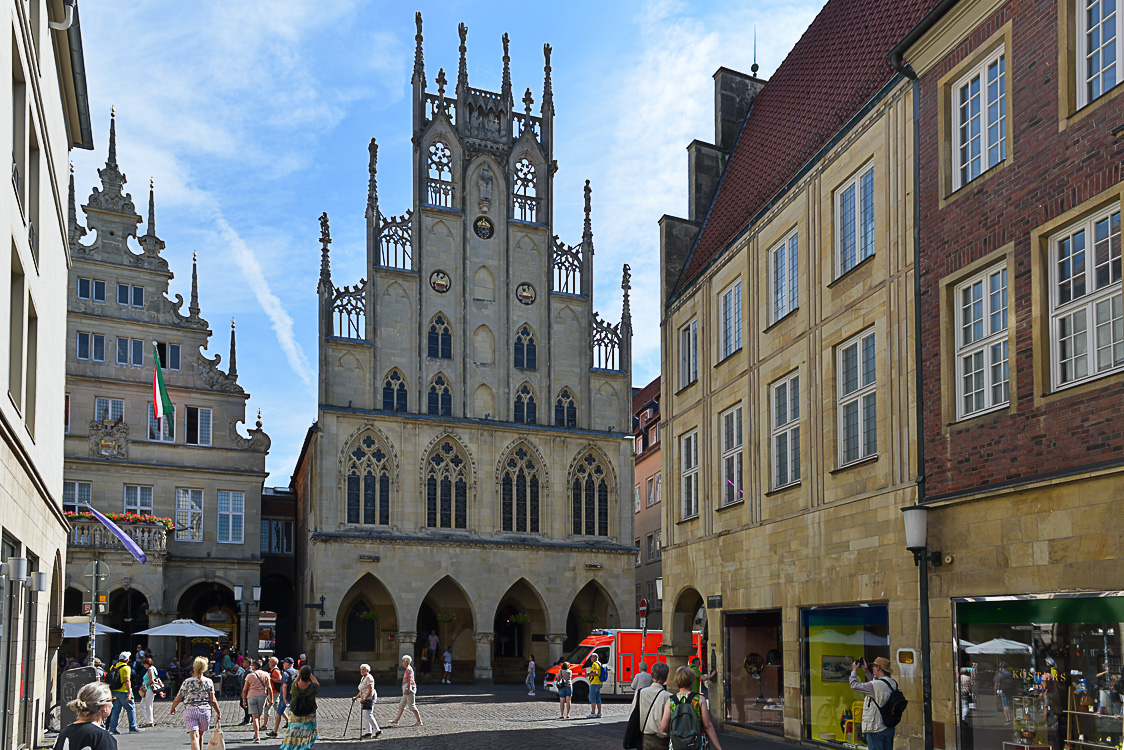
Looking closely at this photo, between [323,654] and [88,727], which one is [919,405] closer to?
[88,727]

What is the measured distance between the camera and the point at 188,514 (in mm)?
42938

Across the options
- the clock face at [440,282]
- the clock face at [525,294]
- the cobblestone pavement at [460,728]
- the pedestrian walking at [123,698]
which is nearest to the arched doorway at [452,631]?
the cobblestone pavement at [460,728]

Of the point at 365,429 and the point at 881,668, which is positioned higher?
the point at 365,429

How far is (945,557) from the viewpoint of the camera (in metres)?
13.6

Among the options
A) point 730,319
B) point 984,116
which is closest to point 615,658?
point 730,319

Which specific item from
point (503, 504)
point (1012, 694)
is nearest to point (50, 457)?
point (1012, 694)

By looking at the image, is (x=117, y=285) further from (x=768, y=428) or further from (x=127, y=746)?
(x=768, y=428)

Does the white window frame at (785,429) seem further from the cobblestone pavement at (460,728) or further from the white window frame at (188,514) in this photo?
the white window frame at (188,514)

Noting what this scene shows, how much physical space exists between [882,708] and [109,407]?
A: 35.4 metres

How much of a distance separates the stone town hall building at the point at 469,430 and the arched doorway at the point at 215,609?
3559 millimetres

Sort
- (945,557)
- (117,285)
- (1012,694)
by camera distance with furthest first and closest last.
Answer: (117,285) → (945,557) → (1012,694)

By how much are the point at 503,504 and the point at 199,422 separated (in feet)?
40.0

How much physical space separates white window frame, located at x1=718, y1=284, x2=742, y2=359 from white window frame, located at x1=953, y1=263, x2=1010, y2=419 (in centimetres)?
765

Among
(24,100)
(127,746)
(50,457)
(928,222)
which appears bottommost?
(127,746)
